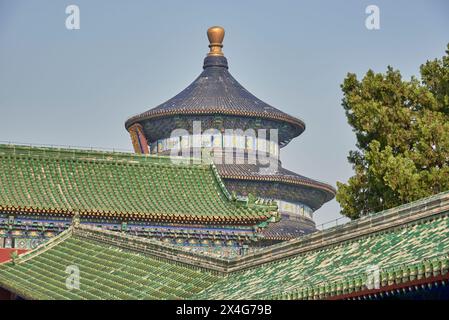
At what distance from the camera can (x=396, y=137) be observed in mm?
44750

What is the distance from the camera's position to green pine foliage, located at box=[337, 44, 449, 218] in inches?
1683

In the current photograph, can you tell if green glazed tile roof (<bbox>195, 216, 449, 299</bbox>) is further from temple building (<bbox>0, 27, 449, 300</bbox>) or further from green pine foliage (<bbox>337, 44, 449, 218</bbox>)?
green pine foliage (<bbox>337, 44, 449, 218</bbox>)

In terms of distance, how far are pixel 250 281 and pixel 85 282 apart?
6199 mm

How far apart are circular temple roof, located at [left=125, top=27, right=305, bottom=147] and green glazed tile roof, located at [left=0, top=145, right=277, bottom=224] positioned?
1787 cm

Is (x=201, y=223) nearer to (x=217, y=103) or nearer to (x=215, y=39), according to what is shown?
(x=217, y=103)

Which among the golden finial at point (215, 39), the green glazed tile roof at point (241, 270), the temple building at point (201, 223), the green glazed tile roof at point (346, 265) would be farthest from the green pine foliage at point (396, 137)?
the golden finial at point (215, 39)

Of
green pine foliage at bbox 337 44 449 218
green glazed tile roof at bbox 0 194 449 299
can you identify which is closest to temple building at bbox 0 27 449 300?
green glazed tile roof at bbox 0 194 449 299

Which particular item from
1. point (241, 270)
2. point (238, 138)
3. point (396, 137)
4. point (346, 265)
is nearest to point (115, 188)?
point (396, 137)

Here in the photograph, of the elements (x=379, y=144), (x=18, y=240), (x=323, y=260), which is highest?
(x=379, y=144)

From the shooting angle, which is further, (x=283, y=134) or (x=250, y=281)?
(x=283, y=134)
